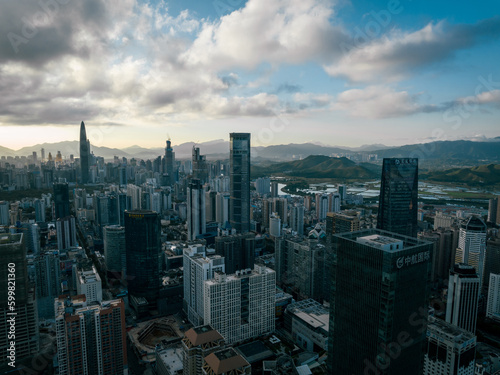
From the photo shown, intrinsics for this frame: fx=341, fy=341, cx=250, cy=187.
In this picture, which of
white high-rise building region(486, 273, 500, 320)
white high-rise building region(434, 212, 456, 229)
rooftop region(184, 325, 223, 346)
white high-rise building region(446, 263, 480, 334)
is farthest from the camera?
white high-rise building region(434, 212, 456, 229)

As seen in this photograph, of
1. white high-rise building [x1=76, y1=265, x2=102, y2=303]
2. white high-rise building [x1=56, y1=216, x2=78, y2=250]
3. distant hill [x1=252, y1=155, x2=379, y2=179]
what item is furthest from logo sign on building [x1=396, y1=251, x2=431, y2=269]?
distant hill [x1=252, y1=155, x2=379, y2=179]

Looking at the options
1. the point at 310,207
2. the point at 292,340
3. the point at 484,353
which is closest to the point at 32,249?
the point at 292,340

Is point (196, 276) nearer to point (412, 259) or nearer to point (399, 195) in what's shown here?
point (412, 259)

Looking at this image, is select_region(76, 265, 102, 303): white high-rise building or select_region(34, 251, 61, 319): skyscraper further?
select_region(34, 251, 61, 319): skyscraper

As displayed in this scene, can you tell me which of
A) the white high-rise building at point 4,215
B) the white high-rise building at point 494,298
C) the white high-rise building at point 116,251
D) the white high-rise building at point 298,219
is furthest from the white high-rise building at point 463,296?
the white high-rise building at point 4,215

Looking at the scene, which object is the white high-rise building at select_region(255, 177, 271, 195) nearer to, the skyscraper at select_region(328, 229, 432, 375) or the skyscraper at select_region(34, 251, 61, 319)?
the skyscraper at select_region(34, 251, 61, 319)

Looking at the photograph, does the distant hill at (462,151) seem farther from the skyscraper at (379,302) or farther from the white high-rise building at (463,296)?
the skyscraper at (379,302)

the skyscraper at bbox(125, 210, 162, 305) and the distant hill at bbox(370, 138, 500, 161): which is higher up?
the distant hill at bbox(370, 138, 500, 161)
